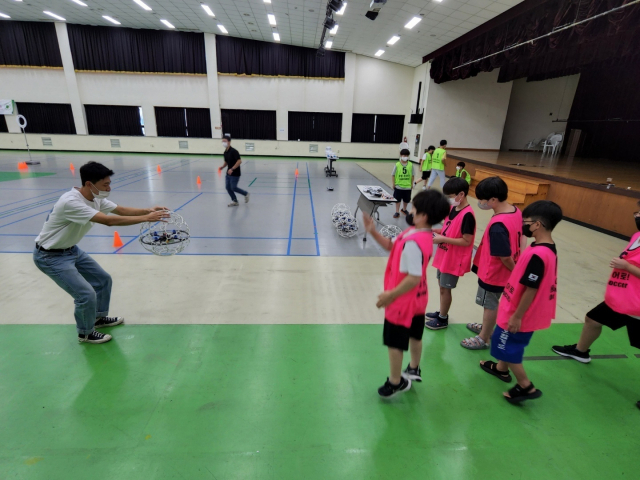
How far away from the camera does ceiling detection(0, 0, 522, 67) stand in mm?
10992

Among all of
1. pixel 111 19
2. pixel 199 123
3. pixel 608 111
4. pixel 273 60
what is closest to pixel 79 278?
pixel 199 123

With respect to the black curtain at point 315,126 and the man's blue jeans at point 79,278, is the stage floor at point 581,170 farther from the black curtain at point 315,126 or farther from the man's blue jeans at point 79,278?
the man's blue jeans at point 79,278

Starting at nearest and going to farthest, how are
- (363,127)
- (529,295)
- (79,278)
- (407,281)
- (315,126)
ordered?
1. (407,281)
2. (529,295)
3. (79,278)
4. (315,126)
5. (363,127)

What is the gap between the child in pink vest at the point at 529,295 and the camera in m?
2.05

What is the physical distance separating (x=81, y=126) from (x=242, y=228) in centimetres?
1929

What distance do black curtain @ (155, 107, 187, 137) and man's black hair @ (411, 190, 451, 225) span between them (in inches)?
843

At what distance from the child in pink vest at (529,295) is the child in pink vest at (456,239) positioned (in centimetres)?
59

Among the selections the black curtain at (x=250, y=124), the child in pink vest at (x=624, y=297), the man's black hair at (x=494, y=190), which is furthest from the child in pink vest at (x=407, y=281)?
the black curtain at (x=250, y=124)

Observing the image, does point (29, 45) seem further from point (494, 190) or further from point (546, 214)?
point (546, 214)

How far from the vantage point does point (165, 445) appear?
2.02 metres

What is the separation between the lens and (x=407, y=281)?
1905 millimetres

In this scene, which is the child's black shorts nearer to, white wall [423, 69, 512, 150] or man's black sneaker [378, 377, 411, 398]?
man's black sneaker [378, 377, 411, 398]

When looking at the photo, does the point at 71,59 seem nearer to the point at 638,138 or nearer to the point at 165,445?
the point at 165,445

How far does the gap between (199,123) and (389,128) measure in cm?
1220
